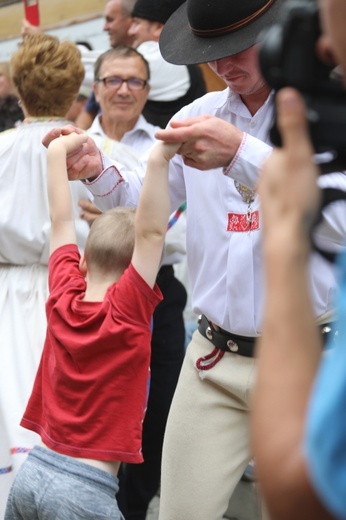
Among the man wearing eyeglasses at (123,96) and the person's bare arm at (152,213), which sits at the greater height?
the person's bare arm at (152,213)

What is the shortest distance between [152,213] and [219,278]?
0.52 m

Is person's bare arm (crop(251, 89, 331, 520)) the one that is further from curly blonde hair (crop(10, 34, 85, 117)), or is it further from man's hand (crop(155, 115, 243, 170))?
curly blonde hair (crop(10, 34, 85, 117))

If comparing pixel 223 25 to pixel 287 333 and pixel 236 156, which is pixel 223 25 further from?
pixel 287 333

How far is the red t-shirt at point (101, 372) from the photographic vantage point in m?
2.80

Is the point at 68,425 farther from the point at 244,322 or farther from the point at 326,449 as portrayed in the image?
the point at 326,449

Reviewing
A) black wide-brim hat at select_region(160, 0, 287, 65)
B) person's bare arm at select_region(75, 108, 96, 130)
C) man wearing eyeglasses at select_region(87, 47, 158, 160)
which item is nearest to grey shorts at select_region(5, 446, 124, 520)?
black wide-brim hat at select_region(160, 0, 287, 65)

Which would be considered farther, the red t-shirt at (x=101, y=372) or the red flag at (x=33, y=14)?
the red flag at (x=33, y=14)

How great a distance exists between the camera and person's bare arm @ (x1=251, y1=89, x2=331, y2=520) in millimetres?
1148

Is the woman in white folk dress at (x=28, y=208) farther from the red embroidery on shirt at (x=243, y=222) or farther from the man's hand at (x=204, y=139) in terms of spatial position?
the man's hand at (x=204, y=139)

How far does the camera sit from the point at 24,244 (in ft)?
13.2

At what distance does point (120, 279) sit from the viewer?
2.88m

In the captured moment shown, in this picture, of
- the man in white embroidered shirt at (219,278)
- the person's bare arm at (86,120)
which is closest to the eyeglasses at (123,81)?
the person's bare arm at (86,120)

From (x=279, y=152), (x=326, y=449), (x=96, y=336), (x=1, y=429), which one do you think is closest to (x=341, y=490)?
(x=326, y=449)

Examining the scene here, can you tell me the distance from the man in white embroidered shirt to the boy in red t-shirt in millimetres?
250
